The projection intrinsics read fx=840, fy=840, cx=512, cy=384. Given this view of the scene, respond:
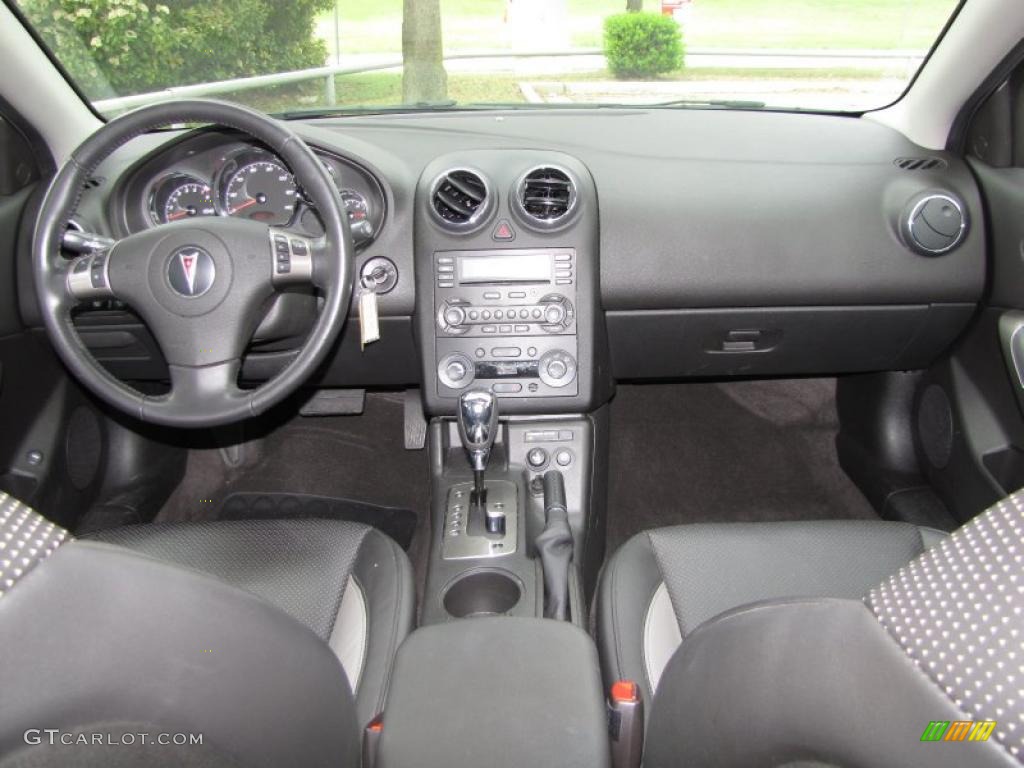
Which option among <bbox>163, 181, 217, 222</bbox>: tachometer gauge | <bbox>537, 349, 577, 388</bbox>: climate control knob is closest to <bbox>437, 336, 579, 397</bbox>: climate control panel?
<bbox>537, 349, 577, 388</bbox>: climate control knob

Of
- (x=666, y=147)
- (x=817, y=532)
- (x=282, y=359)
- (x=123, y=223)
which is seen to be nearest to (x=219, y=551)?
(x=282, y=359)

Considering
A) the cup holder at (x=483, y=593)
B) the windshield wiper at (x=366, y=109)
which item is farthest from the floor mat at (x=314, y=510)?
the windshield wiper at (x=366, y=109)

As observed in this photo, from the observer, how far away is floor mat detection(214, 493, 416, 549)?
272cm

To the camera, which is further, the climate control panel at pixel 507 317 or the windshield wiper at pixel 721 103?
the windshield wiper at pixel 721 103

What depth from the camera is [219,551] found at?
1659 millimetres

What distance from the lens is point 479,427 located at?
6.19 ft

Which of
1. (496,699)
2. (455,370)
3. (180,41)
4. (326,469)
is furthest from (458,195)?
(496,699)

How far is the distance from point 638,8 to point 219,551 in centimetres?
176

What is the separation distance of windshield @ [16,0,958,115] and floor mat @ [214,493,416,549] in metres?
1.22

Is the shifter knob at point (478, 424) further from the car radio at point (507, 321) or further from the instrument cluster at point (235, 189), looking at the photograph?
the instrument cluster at point (235, 189)

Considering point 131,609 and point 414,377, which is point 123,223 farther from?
point 131,609

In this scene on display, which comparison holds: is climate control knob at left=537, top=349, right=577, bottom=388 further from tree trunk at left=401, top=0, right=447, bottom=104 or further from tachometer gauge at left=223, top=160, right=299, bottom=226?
tree trunk at left=401, top=0, right=447, bottom=104

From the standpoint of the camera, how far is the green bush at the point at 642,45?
2311 mm

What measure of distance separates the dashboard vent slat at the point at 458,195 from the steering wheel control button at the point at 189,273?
0.66 m
